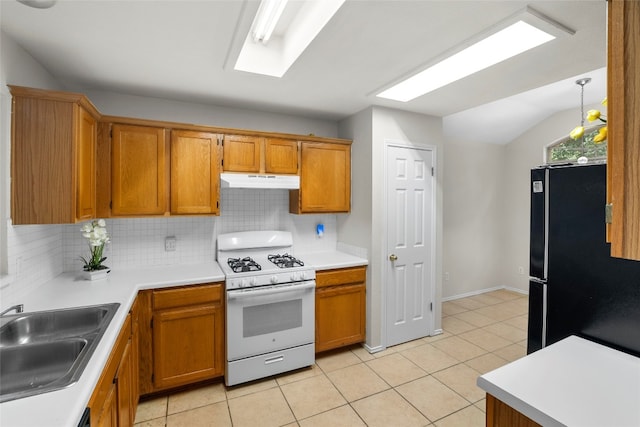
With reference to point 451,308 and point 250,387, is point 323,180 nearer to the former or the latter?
point 250,387

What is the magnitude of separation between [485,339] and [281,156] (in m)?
2.94

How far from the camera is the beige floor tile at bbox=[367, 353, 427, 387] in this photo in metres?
2.65

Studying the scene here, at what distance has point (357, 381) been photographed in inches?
103

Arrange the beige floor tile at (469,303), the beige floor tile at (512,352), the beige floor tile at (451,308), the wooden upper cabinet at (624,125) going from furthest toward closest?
1. the beige floor tile at (469,303)
2. the beige floor tile at (451,308)
3. the beige floor tile at (512,352)
4. the wooden upper cabinet at (624,125)

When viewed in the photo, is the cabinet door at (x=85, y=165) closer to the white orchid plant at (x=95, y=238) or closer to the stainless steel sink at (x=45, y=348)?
the white orchid plant at (x=95, y=238)

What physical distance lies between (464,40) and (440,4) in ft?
1.39

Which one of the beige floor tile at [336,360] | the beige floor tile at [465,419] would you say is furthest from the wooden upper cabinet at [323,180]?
the beige floor tile at [465,419]

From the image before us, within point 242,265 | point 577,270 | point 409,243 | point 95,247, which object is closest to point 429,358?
point 409,243

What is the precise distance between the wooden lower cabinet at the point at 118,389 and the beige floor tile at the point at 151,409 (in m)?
0.21

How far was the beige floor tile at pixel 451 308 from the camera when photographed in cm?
418

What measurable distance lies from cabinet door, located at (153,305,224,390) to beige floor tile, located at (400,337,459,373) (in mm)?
1772

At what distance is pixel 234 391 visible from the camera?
2.49m

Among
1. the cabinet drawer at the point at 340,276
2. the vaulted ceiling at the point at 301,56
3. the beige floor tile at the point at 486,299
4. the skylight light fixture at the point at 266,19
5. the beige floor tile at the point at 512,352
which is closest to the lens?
the vaulted ceiling at the point at 301,56

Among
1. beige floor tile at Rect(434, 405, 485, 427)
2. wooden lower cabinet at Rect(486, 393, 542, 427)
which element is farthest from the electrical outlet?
wooden lower cabinet at Rect(486, 393, 542, 427)
